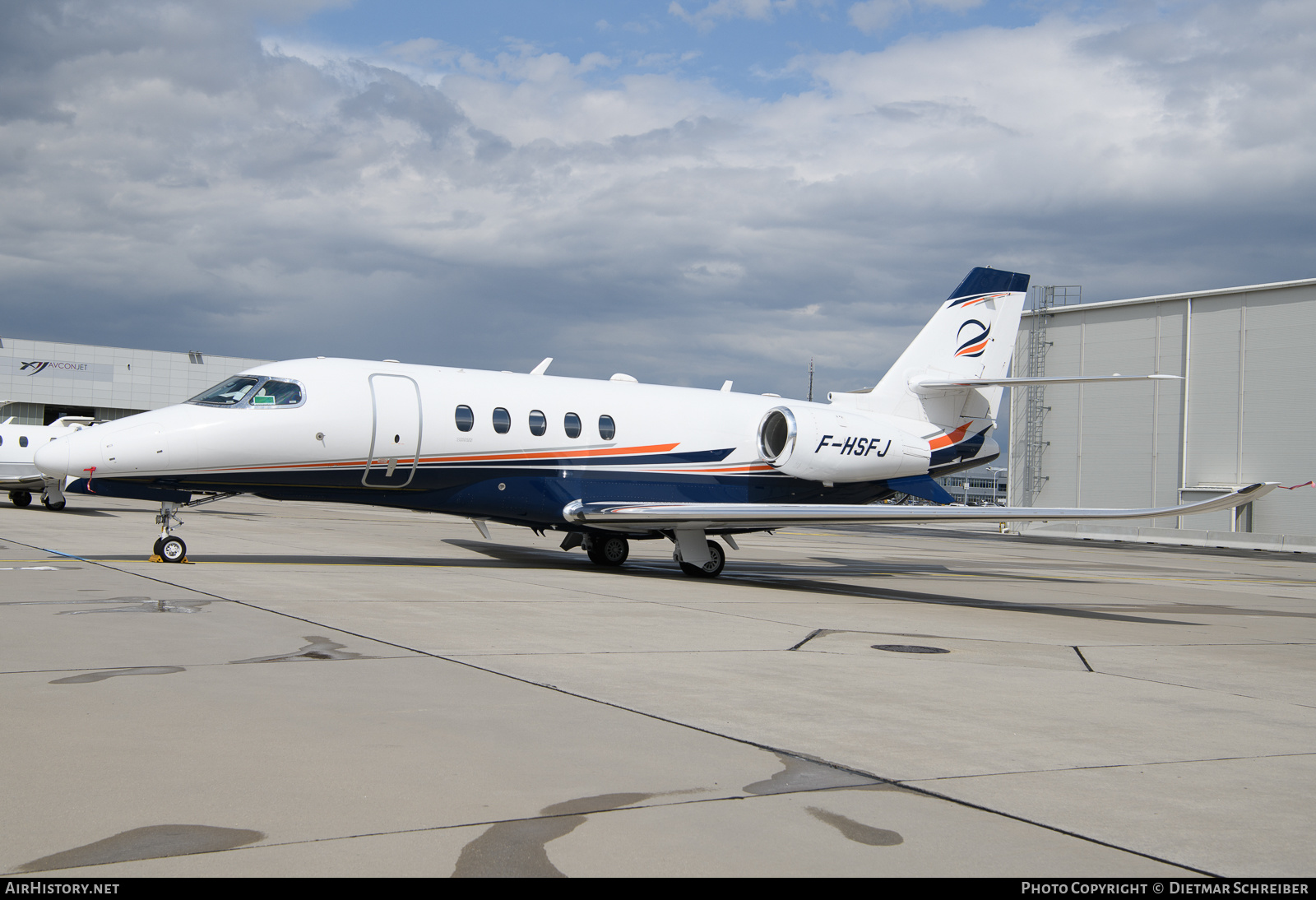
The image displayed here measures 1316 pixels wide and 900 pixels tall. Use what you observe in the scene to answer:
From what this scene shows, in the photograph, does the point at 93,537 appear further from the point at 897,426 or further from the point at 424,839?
the point at 424,839

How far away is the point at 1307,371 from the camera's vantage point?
43344 millimetres

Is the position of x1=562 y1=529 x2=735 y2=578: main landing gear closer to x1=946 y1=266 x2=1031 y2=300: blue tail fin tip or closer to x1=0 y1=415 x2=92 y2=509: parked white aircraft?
x1=946 y1=266 x2=1031 y2=300: blue tail fin tip

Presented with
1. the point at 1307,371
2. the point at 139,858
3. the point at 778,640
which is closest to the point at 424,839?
the point at 139,858

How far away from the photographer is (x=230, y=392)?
14961mm

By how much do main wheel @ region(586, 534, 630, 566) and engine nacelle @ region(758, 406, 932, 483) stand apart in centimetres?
301

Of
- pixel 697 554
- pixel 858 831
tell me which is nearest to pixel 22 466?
pixel 697 554

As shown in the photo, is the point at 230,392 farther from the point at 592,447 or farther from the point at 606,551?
the point at 606,551

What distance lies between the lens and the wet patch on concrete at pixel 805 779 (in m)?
4.74

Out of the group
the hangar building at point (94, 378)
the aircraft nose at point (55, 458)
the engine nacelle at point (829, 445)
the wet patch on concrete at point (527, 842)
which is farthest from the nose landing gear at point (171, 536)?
the hangar building at point (94, 378)

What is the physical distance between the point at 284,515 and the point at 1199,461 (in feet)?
124

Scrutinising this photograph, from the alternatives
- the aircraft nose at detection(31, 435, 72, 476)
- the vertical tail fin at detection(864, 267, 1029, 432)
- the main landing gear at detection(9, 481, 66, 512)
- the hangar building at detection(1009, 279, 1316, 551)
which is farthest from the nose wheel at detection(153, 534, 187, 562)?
the hangar building at detection(1009, 279, 1316, 551)

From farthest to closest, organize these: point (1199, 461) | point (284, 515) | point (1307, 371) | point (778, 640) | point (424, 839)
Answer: point (1199, 461), point (1307, 371), point (284, 515), point (778, 640), point (424, 839)

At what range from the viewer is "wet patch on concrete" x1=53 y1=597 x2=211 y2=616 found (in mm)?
9523

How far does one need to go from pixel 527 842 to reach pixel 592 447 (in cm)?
1362
